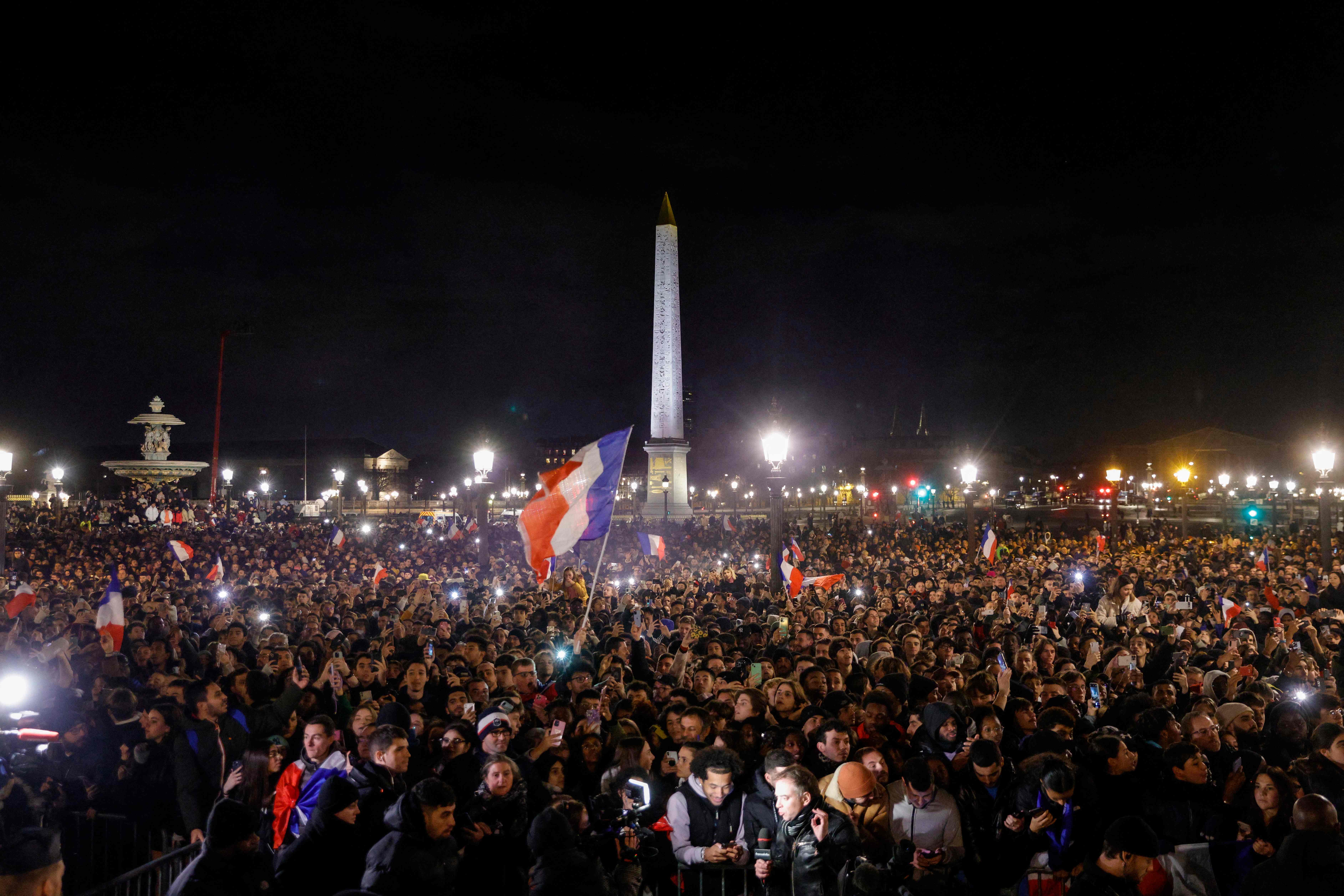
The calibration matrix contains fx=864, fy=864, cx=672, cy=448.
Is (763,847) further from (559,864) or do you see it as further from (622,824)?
(559,864)

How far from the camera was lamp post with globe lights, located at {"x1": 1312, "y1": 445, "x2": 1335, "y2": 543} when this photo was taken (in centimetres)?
1686

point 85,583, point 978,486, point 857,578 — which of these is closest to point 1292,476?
point 978,486

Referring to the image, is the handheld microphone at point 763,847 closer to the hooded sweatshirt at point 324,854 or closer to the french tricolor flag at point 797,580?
the hooded sweatshirt at point 324,854

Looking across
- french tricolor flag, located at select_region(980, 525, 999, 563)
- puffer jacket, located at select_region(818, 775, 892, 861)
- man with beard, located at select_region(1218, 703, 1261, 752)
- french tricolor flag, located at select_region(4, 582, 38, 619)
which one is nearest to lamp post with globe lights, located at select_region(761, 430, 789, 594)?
french tricolor flag, located at select_region(980, 525, 999, 563)

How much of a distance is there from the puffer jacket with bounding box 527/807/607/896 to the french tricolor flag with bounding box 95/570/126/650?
28.7ft

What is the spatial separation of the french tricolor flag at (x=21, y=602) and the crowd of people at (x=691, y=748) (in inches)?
1.4

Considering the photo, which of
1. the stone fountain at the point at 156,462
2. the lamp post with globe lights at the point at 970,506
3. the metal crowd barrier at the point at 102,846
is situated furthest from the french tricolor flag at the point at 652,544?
the stone fountain at the point at 156,462

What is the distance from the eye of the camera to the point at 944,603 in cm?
1436

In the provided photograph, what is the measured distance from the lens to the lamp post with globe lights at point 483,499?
1836cm

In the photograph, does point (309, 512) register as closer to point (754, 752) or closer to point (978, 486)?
point (754, 752)

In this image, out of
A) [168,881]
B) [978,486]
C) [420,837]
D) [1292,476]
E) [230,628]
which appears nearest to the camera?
[420,837]

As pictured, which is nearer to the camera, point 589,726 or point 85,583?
point 589,726

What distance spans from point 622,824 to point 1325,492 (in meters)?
18.1

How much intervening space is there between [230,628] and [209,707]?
12.5ft
